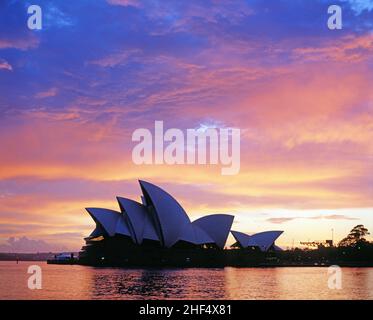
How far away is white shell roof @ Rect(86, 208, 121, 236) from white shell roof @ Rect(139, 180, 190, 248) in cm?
740

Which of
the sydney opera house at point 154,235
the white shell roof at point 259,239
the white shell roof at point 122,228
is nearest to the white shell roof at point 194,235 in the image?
the sydney opera house at point 154,235

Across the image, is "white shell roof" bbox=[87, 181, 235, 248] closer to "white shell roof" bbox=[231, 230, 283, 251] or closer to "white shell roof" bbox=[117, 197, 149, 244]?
"white shell roof" bbox=[117, 197, 149, 244]

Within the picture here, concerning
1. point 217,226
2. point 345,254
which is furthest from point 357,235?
point 217,226

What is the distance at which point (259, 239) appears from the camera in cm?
10088

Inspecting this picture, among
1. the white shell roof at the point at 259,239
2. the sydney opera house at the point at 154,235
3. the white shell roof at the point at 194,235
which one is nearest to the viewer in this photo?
the sydney opera house at the point at 154,235

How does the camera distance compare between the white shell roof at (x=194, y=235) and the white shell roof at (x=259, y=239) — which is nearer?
the white shell roof at (x=194, y=235)

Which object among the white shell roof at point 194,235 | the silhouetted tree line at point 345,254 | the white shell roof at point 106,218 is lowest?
the silhouetted tree line at point 345,254

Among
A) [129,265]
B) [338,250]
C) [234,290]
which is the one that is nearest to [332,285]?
[234,290]

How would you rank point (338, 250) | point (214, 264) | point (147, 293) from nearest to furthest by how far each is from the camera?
point (147, 293)
point (214, 264)
point (338, 250)

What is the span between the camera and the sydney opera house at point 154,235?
2771 inches

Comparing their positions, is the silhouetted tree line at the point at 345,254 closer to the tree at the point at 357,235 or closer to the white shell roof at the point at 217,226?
the tree at the point at 357,235

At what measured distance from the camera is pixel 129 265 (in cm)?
7362
